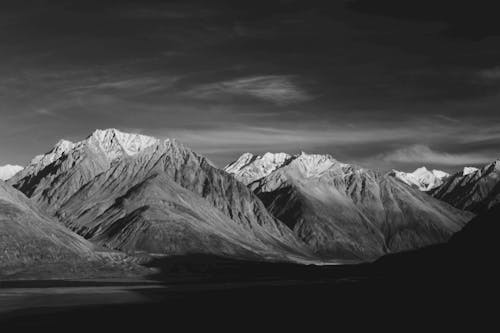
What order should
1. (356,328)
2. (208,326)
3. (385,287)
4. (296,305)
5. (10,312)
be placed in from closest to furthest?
(356,328)
(208,326)
(10,312)
(296,305)
(385,287)

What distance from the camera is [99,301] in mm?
156625

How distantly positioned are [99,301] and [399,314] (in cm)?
6699

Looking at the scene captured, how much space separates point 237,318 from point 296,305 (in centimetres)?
2551

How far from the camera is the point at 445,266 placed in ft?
613

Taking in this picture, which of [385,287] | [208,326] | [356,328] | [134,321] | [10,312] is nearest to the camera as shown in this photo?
[356,328]

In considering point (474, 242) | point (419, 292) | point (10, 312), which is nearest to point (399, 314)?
point (419, 292)

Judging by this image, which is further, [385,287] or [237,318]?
[385,287]

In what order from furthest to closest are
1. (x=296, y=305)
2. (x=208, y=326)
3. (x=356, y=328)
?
(x=296, y=305)
(x=208, y=326)
(x=356, y=328)

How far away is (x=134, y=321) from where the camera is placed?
117938 mm

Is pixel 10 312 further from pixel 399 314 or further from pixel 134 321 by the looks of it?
pixel 399 314

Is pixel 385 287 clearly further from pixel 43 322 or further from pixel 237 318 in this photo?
pixel 43 322

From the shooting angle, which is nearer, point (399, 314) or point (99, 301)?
point (399, 314)

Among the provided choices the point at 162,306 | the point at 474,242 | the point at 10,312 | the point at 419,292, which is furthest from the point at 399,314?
the point at 474,242

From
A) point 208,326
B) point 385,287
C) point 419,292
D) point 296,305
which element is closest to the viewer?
point 208,326
